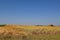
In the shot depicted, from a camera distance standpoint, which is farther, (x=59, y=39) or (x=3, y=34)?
(x=3, y=34)

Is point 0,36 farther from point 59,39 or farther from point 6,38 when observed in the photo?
point 59,39

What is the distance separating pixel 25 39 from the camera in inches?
989

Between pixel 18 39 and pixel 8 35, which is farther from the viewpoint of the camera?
pixel 8 35

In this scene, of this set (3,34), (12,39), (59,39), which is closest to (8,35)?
(3,34)

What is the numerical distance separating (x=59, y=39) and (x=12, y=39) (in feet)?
28.3

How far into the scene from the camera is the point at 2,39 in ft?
81.0

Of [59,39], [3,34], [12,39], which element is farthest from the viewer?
[3,34]

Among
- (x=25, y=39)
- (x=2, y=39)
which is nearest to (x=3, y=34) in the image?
(x=2, y=39)

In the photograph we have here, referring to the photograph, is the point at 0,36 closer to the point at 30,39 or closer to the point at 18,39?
the point at 18,39

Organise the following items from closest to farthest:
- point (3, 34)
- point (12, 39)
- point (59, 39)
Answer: point (12, 39) → point (59, 39) → point (3, 34)

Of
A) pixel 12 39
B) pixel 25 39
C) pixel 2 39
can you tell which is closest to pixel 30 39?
pixel 25 39

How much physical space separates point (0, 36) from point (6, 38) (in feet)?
5.56

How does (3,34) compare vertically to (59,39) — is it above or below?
above

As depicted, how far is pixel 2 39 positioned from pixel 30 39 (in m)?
4.92
